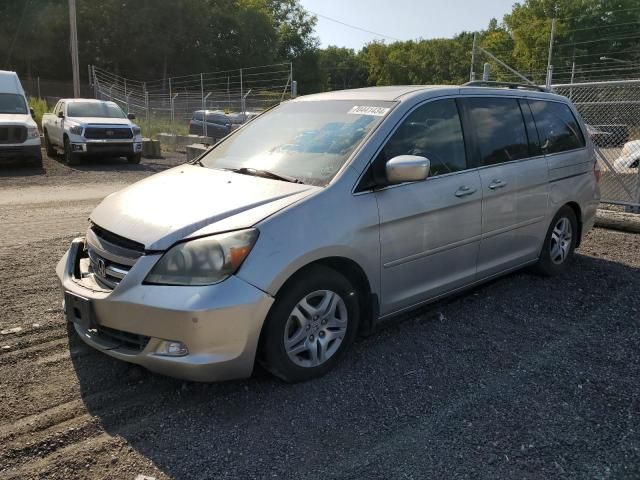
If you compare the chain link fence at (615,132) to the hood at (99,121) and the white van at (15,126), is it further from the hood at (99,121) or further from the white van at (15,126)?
the white van at (15,126)

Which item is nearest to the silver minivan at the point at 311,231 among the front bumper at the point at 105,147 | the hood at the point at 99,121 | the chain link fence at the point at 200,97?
the front bumper at the point at 105,147

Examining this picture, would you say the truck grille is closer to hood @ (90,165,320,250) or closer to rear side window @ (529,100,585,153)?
hood @ (90,165,320,250)

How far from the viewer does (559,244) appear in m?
5.56

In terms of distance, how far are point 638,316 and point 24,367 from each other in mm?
4592

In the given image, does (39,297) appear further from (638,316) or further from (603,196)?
(603,196)

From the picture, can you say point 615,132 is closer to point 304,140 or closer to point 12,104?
point 304,140

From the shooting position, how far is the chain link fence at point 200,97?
62.3 feet

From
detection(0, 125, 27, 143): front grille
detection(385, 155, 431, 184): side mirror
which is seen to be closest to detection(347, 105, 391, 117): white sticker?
detection(385, 155, 431, 184): side mirror

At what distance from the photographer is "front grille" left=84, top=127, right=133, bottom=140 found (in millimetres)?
14742

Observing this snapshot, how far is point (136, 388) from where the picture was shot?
10.9 feet

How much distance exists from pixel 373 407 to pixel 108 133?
1377 cm

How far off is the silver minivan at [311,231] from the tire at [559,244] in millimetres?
228

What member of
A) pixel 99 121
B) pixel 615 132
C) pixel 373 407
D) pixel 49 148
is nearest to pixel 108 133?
pixel 99 121

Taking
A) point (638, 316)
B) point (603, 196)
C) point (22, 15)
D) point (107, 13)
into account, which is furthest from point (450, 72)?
point (638, 316)
